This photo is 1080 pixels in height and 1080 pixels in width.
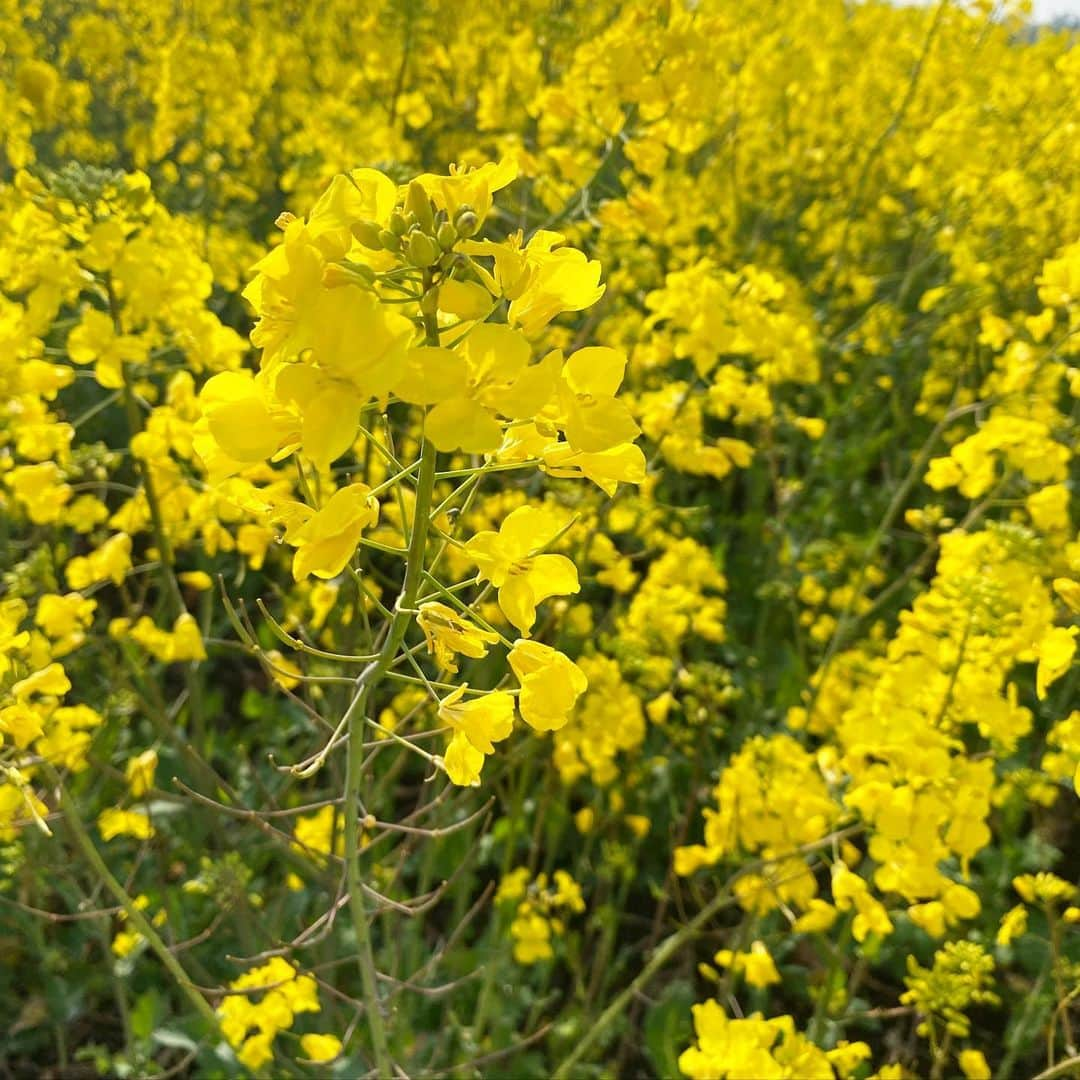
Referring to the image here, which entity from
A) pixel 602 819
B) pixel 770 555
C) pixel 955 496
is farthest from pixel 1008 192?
pixel 602 819

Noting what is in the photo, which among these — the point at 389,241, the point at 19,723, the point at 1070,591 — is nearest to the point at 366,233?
the point at 389,241

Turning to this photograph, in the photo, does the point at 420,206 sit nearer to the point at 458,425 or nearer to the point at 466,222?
the point at 466,222

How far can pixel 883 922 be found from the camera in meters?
1.81

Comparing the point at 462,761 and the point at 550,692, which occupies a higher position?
the point at 550,692

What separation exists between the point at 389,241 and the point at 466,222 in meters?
0.07

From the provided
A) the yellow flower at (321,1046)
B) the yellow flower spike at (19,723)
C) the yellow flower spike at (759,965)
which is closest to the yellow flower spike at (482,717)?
the yellow flower spike at (19,723)

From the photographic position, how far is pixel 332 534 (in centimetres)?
94

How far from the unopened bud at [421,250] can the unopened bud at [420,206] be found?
3 cm

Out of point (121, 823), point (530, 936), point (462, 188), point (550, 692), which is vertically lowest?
point (530, 936)

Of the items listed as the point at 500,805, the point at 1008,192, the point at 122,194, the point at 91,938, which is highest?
the point at 1008,192

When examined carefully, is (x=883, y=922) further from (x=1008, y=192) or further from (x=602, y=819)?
(x=1008, y=192)

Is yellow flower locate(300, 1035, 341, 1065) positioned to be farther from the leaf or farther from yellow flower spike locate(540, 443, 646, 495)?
yellow flower spike locate(540, 443, 646, 495)

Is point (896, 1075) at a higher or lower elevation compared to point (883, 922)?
lower

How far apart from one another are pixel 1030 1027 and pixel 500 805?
1500 mm
